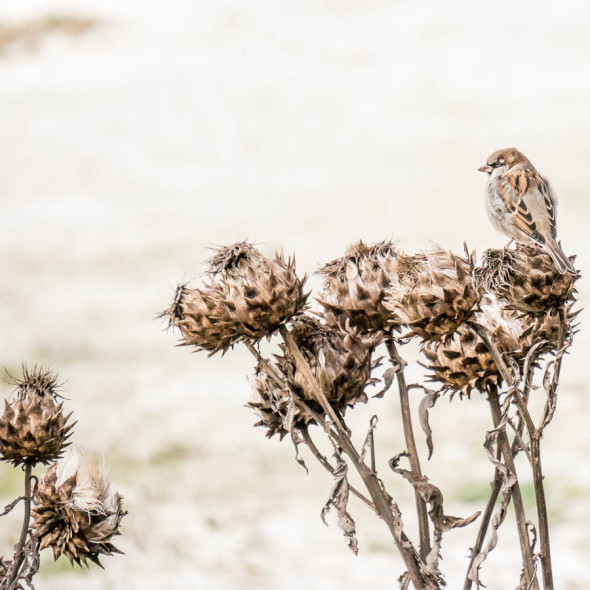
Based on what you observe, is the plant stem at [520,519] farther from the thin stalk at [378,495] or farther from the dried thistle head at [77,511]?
the dried thistle head at [77,511]

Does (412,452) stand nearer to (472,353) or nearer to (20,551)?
(472,353)

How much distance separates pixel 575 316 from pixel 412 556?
905 millimetres

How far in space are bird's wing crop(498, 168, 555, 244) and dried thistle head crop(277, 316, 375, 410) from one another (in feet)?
3.25

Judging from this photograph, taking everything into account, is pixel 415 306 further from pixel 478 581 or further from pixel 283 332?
pixel 478 581

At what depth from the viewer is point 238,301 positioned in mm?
2373

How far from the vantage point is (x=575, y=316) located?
255 cm

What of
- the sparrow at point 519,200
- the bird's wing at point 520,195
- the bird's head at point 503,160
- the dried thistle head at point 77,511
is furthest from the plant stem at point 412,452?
the bird's head at point 503,160

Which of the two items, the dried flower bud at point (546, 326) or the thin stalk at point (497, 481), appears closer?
the thin stalk at point (497, 481)

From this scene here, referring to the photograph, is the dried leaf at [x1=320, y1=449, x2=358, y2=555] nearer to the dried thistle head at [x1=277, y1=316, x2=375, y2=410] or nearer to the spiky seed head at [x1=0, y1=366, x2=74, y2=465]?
the dried thistle head at [x1=277, y1=316, x2=375, y2=410]

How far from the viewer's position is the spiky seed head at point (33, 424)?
9.45 ft

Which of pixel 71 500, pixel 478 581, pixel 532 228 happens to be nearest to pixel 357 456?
pixel 478 581

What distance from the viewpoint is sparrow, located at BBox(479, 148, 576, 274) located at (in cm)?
323

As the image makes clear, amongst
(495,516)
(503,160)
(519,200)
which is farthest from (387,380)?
(503,160)

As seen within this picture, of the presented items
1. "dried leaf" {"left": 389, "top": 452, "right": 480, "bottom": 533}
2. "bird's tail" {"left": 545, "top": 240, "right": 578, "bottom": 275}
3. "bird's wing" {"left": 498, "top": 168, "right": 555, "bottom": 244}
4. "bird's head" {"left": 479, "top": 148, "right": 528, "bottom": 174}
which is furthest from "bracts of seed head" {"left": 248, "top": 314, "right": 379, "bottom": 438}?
A: "bird's head" {"left": 479, "top": 148, "right": 528, "bottom": 174}
